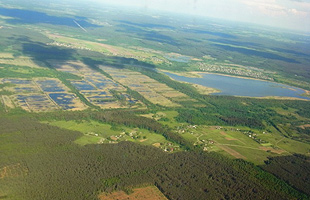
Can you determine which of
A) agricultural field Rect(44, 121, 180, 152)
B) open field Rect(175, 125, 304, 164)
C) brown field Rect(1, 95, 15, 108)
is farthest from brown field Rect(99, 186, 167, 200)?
brown field Rect(1, 95, 15, 108)

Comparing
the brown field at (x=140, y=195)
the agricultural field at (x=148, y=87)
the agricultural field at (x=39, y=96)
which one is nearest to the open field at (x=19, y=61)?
the agricultural field at (x=39, y=96)

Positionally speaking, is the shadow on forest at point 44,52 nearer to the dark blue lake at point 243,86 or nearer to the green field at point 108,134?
the dark blue lake at point 243,86

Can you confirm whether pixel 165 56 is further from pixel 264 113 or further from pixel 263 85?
pixel 264 113

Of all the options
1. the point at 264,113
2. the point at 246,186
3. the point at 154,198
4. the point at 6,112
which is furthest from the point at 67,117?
the point at 264,113

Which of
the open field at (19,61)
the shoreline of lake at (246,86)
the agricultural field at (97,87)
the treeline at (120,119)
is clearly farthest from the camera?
the shoreline of lake at (246,86)

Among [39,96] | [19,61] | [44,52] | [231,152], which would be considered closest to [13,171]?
[39,96]

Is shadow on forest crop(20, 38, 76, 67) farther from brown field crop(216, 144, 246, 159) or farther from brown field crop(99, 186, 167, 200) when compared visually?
brown field crop(99, 186, 167, 200)
